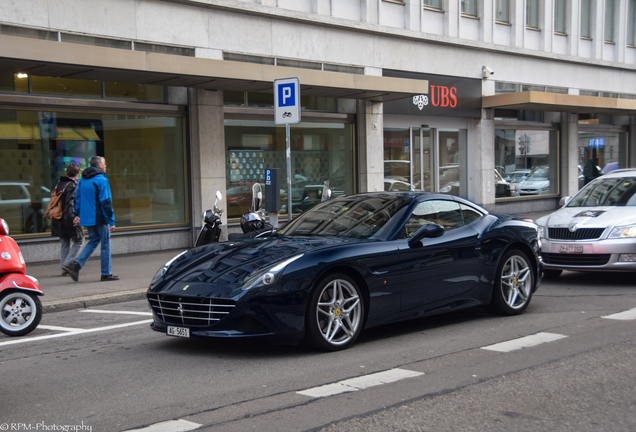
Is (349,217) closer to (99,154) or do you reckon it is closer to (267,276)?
(267,276)

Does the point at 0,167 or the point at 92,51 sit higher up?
the point at 92,51

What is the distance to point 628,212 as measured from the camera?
9.99m

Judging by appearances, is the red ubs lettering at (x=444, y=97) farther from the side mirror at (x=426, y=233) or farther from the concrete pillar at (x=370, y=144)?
the side mirror at (x=426, y=233)

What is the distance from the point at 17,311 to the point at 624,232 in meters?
7.93

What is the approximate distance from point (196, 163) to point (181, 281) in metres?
9.34

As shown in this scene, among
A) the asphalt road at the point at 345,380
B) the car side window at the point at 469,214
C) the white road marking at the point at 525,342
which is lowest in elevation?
the white road marking at the point at 525,342

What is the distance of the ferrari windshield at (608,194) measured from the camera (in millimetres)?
10539

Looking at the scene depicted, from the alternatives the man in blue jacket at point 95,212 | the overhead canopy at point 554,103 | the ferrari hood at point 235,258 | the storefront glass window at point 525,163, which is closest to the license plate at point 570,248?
the ferrari hood at point 235,258

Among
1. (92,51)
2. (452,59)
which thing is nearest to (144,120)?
(92,51)

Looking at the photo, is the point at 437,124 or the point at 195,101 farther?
the point at 437,124

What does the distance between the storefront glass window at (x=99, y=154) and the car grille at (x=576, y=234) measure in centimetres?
831

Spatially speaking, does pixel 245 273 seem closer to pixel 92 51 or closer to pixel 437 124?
pixel 92 51

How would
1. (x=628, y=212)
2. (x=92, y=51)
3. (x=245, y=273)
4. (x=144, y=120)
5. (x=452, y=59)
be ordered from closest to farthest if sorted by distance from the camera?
1. (x=245, y=273)
2. (x=628, y=212)
3. (x=92, y=51)
4. (x=144, y=120)
5. (x=452, y=59)

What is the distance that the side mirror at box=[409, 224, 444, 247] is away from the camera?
260 inches
